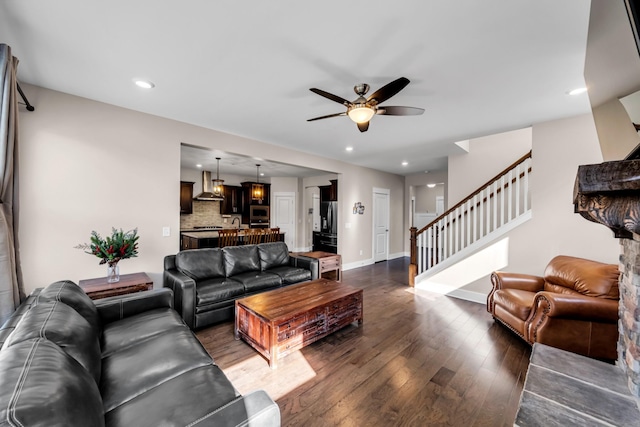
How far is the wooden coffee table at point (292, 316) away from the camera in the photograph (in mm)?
2275

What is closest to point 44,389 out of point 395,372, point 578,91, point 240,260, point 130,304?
point 130,304

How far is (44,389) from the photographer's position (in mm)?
800

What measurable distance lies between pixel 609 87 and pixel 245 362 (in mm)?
2958

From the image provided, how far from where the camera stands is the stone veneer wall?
1361mm

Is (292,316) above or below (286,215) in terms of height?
below

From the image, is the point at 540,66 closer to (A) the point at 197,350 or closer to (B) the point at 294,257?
(A) the point at 197,350

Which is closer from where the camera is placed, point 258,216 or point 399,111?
point 399,111

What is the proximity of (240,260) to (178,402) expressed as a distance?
267 centimetres

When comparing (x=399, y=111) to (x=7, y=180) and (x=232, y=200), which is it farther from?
(x=232, y=200)

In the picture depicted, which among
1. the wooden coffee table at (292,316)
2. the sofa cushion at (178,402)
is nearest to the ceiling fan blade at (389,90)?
the wooden coffee table at (292,316)

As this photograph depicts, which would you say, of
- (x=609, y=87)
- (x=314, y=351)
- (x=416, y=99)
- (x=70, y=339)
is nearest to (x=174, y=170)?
(x=70, y=339)

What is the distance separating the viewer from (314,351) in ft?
Answer: 8.13

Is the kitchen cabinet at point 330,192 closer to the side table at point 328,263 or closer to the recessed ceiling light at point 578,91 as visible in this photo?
the side table at point 328,263

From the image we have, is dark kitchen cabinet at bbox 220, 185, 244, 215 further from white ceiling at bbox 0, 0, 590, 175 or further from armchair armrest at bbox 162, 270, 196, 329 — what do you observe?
armchair armrest at bbox 162, 270, 196, 329
